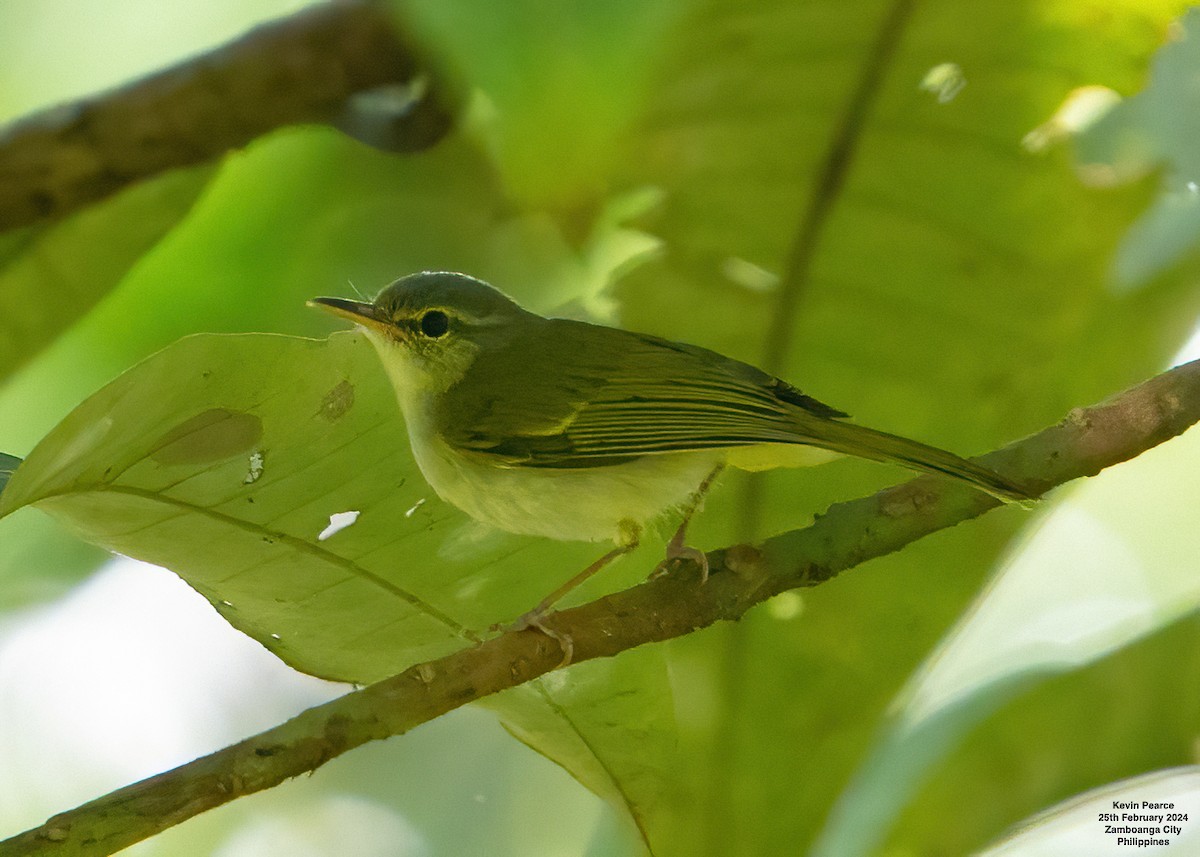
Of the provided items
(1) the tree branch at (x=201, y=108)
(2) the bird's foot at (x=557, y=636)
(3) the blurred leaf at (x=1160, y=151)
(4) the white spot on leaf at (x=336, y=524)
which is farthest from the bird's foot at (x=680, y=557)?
(1) the tree branch at (x=201, y=108)

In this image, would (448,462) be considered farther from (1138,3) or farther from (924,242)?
(1138,3)

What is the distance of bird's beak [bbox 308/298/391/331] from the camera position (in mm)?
1056

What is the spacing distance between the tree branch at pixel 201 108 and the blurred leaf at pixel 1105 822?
107 cm

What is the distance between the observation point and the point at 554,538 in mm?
1078

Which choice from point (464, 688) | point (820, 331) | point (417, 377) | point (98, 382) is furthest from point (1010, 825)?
point (98, 382)

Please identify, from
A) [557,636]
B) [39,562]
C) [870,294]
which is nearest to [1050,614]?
[870,294]

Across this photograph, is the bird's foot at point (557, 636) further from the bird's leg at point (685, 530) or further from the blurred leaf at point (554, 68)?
the blurred leaf at point (554, 68)

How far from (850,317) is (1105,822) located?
0.55m

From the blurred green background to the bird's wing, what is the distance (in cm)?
12

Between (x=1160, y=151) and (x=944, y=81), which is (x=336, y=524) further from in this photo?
(x=1160, y=151)

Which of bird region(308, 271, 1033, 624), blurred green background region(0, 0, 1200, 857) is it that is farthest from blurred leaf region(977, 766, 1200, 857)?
Answer: bird region(308, 271, 1033, 624)

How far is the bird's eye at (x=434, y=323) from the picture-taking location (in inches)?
47.5

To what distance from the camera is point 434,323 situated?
122cm

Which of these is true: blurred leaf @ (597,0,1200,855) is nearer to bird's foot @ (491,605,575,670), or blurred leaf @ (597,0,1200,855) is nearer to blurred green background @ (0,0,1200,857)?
blurred green background @ (0,0,1200,857)
